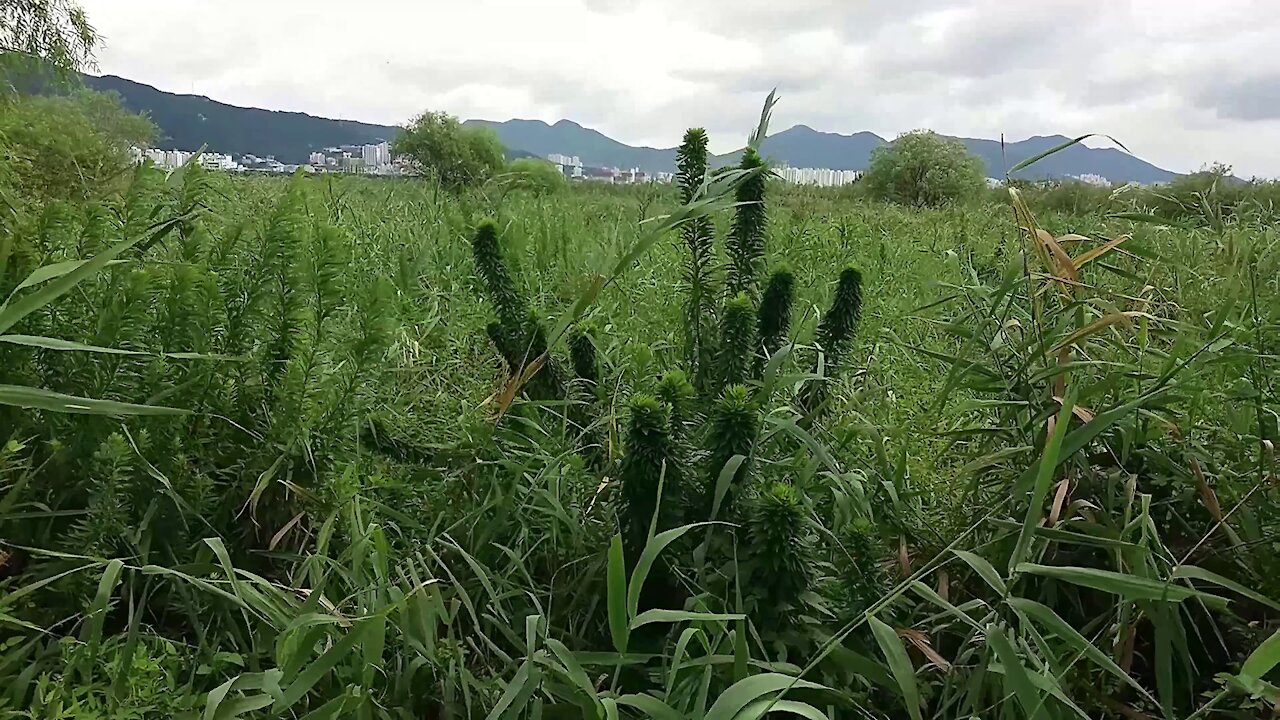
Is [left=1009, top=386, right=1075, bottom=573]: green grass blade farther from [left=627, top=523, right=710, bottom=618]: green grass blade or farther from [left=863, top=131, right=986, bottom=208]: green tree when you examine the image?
[left=863, top=131, right=986, bottom=208]: green tree

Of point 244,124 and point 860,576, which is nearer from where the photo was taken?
point 860,576

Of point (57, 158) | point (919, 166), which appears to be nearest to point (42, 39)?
point (57, 158)

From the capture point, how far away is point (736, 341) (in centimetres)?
122

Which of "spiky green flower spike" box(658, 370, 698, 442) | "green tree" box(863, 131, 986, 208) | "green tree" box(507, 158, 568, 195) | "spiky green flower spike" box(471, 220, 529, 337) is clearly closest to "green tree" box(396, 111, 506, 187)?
"green tree" box(507, 158, 568, 195)

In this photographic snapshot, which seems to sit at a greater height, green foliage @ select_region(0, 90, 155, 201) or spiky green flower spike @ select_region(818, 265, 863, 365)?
green foliage @ select_region(0, 90, 155, 201)

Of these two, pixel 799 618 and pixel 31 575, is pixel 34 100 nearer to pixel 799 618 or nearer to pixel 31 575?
pixel 31 575

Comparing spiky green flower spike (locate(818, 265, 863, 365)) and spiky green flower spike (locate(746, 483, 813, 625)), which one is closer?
spiky green flower spike (locate(746, 483, 813, 625))

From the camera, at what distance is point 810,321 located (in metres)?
1.93

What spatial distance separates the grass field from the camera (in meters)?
0.86

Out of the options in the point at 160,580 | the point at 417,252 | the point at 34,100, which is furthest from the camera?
the point at 34,100

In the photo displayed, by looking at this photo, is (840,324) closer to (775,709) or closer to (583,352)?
(583,352)

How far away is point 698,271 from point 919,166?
→ 16087 mm

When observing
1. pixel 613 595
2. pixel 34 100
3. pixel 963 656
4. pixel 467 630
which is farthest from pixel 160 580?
pixel 34 100

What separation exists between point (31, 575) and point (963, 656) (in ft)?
4.03
